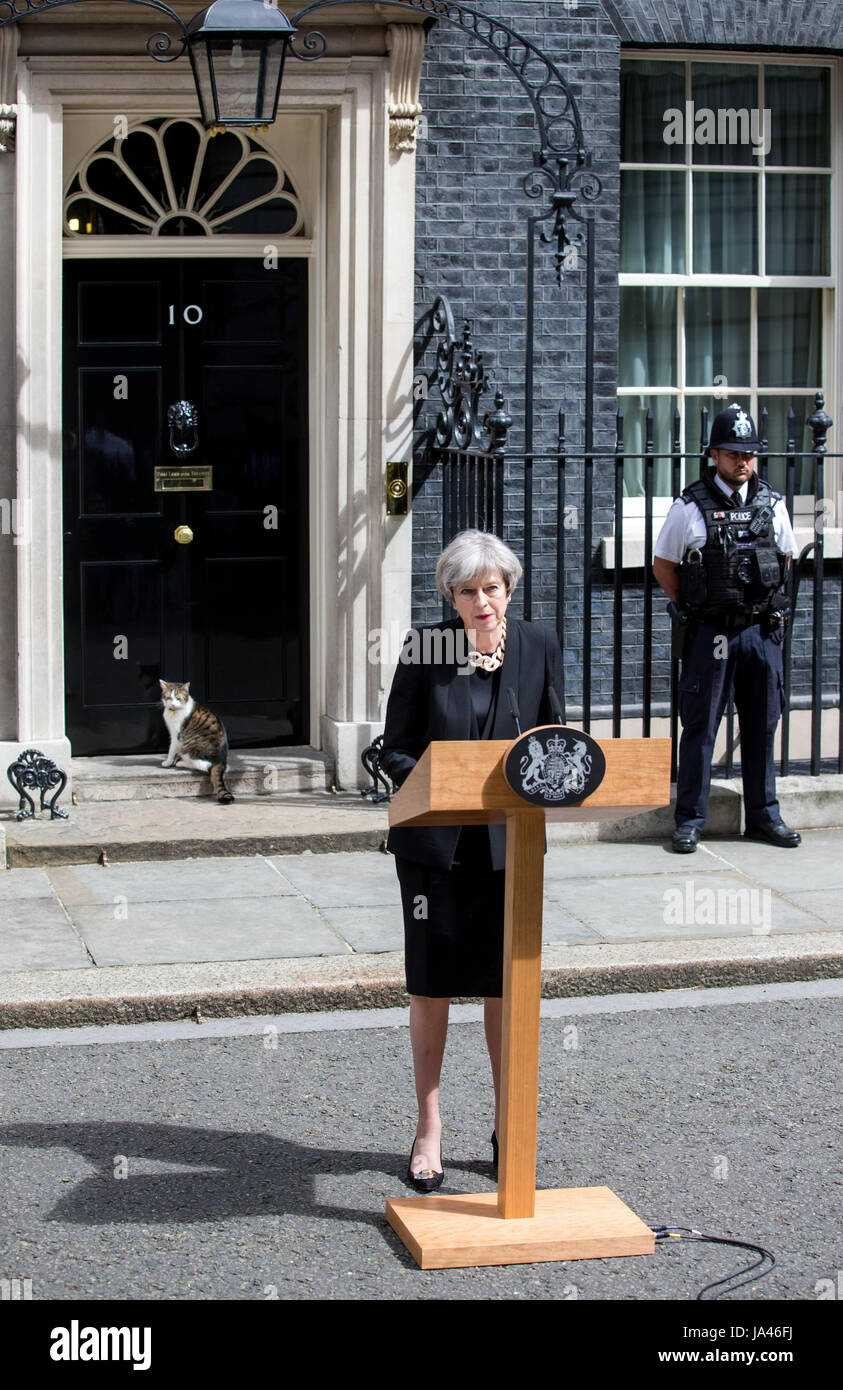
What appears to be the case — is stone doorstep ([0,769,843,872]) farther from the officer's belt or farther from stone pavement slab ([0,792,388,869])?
the officer's belt

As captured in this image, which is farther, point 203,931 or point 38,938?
point 203,931

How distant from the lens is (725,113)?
9625 millimetres

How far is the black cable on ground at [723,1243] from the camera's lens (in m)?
3.84

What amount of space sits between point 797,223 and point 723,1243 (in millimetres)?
7281

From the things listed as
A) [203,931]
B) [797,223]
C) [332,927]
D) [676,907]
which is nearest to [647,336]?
[797,223]

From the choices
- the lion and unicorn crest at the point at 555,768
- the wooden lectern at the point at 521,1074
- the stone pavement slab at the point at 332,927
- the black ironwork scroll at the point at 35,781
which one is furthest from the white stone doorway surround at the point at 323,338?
the lion and unicorn crest at the point at 555,768

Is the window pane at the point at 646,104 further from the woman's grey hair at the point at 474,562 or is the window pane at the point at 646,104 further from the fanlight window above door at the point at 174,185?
the woman's grey hair at the point at 474,562

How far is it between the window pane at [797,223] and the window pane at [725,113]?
28 cm

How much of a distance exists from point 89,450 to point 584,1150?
5375mm

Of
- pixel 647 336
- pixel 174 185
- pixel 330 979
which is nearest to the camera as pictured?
pixel 330 979

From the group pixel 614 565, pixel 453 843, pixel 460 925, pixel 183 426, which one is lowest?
pixel 460 925

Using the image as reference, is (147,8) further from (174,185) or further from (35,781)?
(35,781)

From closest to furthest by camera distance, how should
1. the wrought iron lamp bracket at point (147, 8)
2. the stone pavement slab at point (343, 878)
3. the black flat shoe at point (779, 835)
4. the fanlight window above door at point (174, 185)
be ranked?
the stone pavement slab at point (343, 878) < the wrought iron lamp bracket at point (147, 8) < the black flat shoe at point (779, 835) < the fanlight window above door at point (174, 185)

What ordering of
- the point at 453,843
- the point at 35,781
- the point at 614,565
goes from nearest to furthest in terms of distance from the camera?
the point at 453,843
the point at 35,781
the point at 614,565
